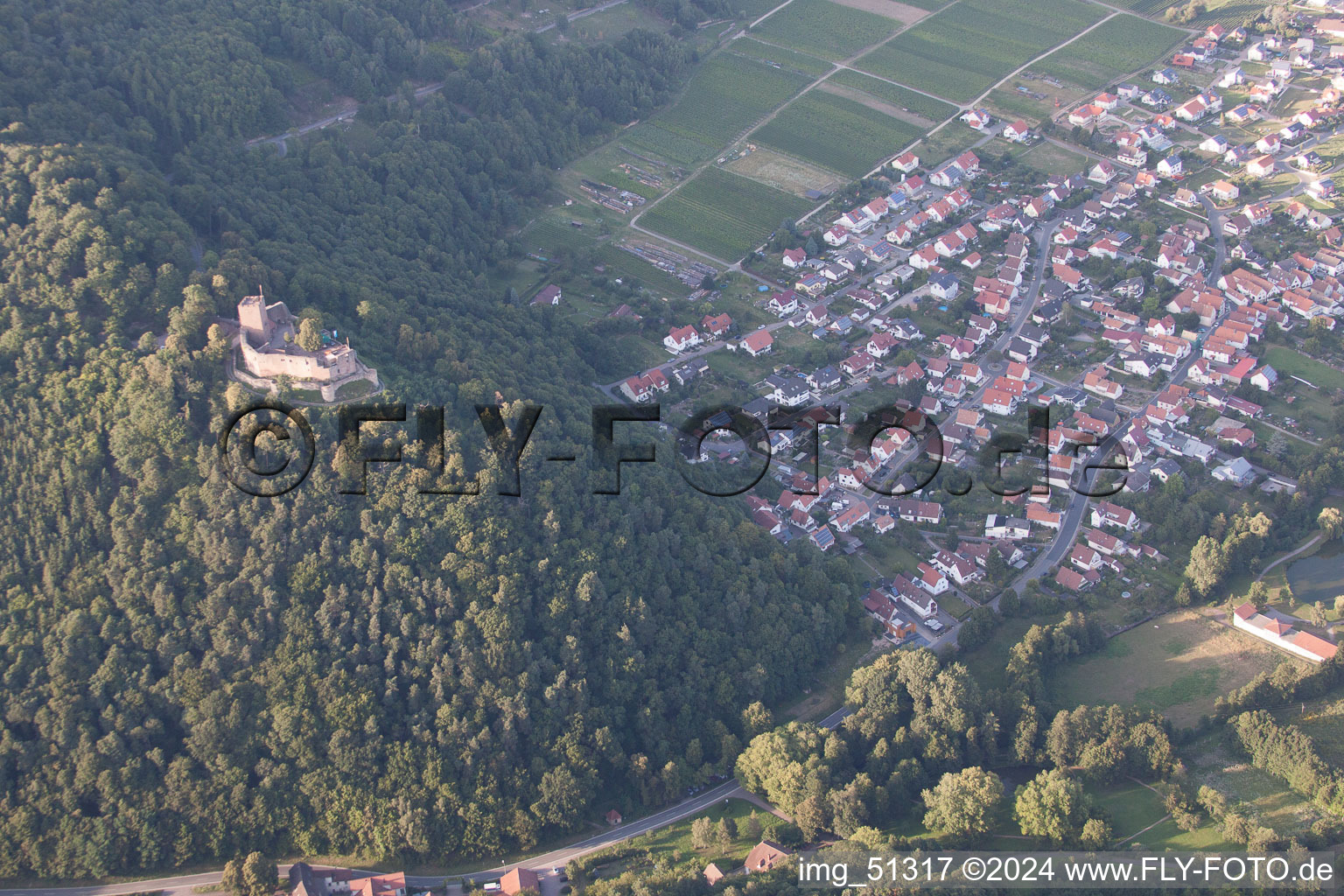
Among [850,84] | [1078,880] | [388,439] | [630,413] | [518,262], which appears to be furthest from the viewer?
[850,84]

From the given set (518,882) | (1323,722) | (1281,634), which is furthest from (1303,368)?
(518,882)

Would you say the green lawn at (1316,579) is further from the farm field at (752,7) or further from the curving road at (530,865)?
the farm field at (752,7)

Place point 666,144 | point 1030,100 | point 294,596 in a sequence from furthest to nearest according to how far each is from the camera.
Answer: point 1030,100, point 666,144, point 294,596

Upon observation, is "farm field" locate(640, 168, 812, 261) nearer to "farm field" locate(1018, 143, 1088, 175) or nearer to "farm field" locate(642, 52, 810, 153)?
"farm field" locate(642, 52, 810, 153)

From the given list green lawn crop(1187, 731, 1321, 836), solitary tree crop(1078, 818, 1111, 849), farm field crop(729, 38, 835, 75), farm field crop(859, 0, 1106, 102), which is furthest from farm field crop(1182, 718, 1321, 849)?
farm field crop(729, 38, 835, 75)

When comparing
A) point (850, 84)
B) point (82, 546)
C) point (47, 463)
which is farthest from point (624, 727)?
point (850, 84)

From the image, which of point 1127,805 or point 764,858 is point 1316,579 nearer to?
point 1127,805

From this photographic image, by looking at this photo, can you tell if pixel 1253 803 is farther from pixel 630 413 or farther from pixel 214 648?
pixel 214 648
